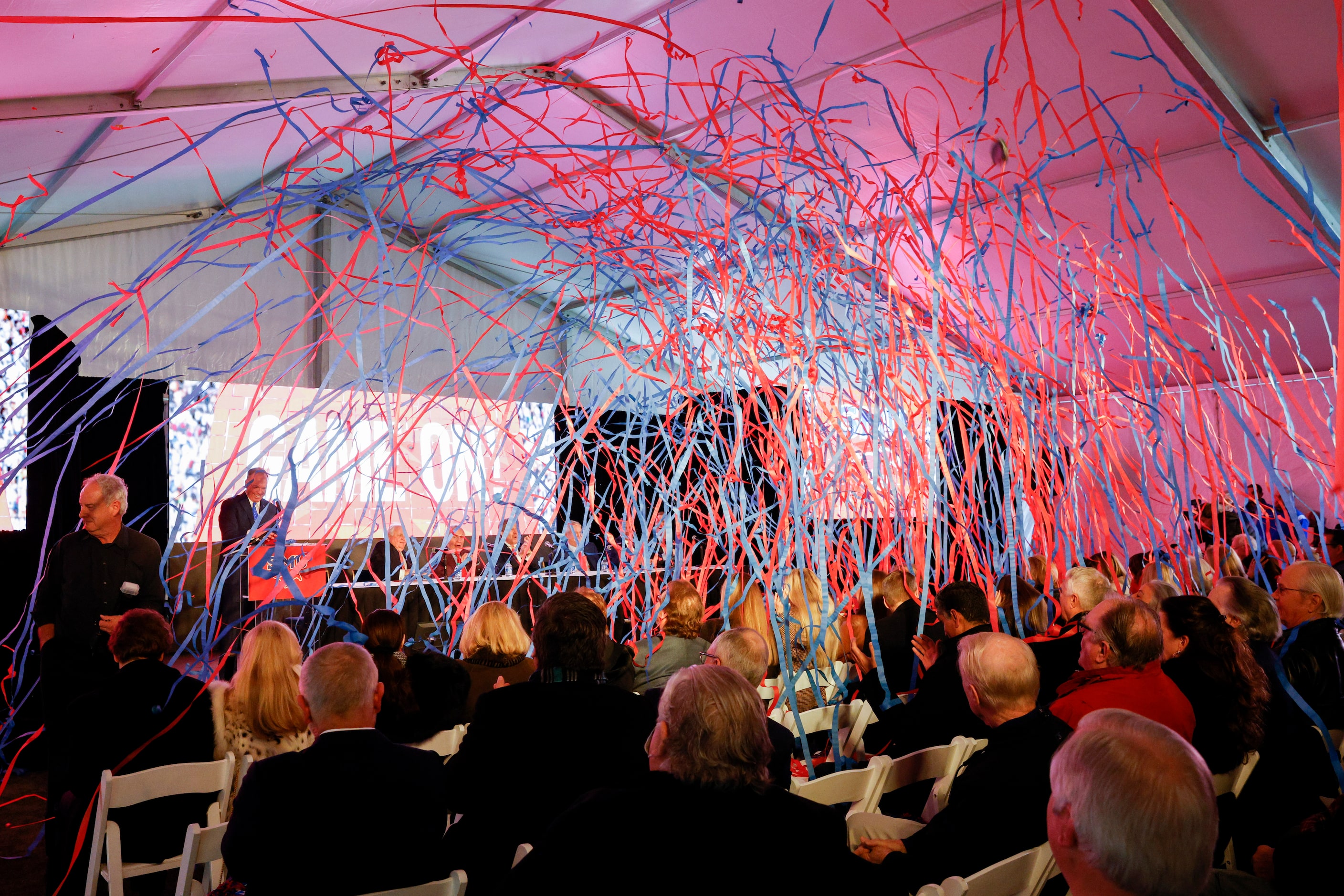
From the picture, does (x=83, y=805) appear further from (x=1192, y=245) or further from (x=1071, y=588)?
(x=1192, y=245)

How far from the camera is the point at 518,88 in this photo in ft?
17.8

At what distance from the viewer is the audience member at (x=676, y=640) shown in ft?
10.7

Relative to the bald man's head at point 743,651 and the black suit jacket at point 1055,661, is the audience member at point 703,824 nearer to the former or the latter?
the bald man's head at point 743,651

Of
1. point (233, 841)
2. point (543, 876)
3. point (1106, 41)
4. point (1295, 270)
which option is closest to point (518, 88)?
point (1106, 41)

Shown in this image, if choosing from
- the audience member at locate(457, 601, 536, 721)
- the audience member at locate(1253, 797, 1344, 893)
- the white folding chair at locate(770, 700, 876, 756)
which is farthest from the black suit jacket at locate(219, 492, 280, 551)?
the audience member at locate(1253, 797, 1344, 893)

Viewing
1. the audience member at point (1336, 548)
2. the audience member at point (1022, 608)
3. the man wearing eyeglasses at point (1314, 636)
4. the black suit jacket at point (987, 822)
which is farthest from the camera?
the audience member at point (1336, 548)

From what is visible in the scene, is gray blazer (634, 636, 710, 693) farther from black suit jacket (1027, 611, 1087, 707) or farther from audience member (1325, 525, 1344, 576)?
audience member (1325, 525, 1344, 576)

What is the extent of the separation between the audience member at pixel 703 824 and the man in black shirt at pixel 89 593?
2982mm

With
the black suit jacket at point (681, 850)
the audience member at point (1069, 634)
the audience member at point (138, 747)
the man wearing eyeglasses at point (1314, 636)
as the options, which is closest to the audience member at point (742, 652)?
the audience member at point (1069, 634)

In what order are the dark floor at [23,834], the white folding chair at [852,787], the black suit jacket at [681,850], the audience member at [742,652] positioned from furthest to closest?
the dark floor at [23,834]
the audience member at [742,652]
the white folding chair at [852,787]
the black suit jacket at [681,850]

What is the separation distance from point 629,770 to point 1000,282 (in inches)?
261

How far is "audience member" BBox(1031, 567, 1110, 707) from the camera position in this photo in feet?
10.6

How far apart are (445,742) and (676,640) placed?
917 mm

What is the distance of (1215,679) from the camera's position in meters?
2.52
